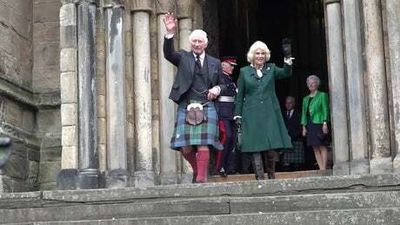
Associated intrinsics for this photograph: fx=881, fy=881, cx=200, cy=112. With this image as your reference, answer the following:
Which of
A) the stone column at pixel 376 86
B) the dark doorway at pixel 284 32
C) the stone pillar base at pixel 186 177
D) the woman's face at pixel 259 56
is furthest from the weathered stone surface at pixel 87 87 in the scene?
the dark doorway at pixel 284 32

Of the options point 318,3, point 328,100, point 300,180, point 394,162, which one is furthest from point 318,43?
point 300,180

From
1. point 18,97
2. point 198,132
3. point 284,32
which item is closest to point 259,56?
point 198,132

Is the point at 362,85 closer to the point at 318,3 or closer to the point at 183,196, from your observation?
the point at 183,196

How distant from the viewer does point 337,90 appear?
10602 mm

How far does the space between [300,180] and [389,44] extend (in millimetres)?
3072

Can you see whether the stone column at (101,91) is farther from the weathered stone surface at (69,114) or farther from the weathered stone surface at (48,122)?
the weathered stone surface at (48,122)

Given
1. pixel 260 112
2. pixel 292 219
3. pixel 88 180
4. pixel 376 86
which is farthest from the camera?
pixel 88 180

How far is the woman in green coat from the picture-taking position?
892 centimetres

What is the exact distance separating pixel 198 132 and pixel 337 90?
2.60m

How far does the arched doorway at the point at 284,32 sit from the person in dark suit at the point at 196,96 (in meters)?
5.59

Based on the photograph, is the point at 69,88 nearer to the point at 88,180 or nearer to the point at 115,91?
the point at 115,91

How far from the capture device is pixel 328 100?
36.2 ft

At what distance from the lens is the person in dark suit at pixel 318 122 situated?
429 inches

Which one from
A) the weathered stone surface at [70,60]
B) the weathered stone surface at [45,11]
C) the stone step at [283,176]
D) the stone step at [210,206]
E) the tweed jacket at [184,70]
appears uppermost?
the weathered stone surface at [45,11]
